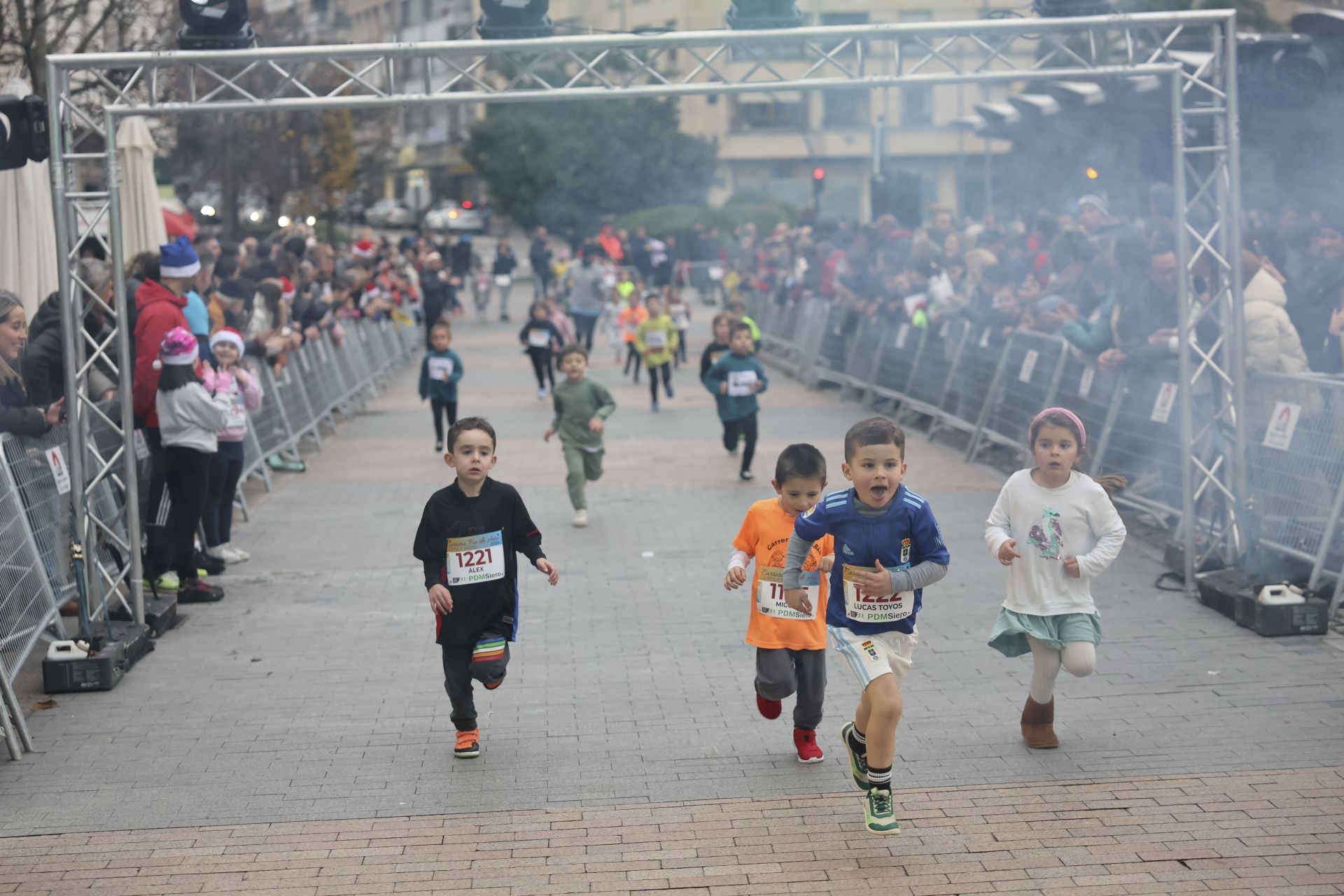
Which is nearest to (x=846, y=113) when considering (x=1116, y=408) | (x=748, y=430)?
(x=748, y=430)

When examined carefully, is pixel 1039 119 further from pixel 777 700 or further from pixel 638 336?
pixel 777 700

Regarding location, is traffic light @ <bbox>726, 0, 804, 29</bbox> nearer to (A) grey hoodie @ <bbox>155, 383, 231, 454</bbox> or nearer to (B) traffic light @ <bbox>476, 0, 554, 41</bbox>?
(B) traffic light @ <bbox>476, 0, 554, 41</bbox>

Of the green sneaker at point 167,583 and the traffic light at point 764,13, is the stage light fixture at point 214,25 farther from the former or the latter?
the green sneaker at point 167,583

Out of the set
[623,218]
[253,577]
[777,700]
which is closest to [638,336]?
[253,577]

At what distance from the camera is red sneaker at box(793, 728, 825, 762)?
20.6 ft

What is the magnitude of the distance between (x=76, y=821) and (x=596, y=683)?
256 cm

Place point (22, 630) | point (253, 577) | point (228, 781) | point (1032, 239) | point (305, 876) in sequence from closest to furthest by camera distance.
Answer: point (305, 876), point (228, 781), point (22, 630), point (253, 577), point (1032, 239)

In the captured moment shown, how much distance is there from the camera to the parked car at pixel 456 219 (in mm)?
63416

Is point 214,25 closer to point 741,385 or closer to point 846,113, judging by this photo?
point 741,385

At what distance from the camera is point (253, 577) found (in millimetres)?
10273

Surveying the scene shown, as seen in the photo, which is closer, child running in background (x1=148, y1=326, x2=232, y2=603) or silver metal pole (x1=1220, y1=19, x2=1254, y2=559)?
silver metal pole (x1=1220, y1=19, x2=1254, y2=559)

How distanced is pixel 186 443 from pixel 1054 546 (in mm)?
5445

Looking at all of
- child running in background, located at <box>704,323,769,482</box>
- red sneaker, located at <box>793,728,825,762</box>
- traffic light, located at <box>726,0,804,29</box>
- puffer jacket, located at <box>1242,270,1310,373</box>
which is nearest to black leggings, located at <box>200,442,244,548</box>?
traffic light, located at <box>726,0,804,29</box>

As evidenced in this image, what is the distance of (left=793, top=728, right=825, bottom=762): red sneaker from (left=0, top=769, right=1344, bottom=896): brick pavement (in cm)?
38
